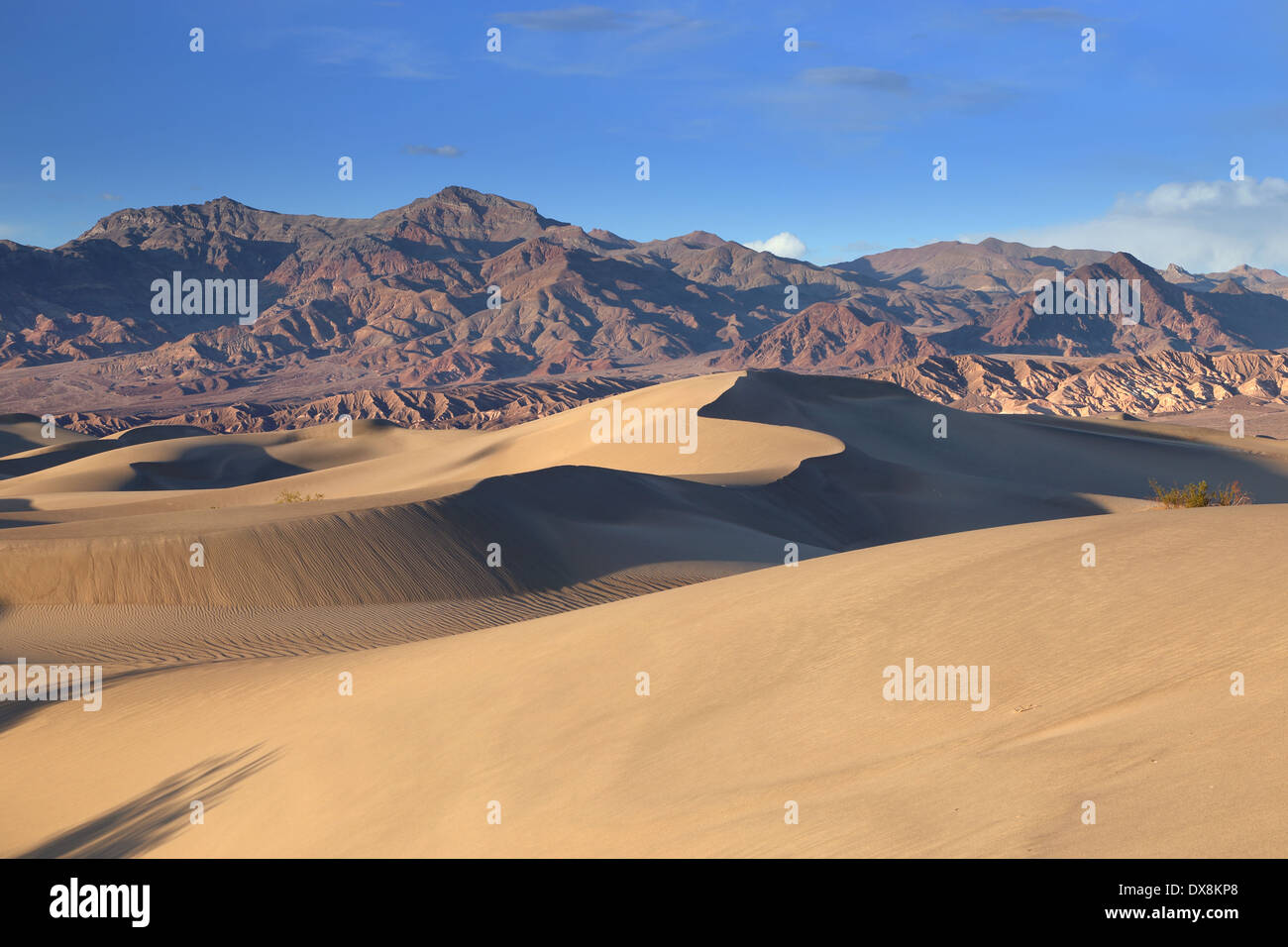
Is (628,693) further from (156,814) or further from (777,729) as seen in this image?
(156,814)

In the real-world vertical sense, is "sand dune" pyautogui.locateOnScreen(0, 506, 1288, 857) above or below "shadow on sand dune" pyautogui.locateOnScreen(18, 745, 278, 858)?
above

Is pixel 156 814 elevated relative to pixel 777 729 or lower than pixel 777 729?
lower

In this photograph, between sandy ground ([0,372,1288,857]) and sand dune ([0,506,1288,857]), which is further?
sandy ground ([0,372,1288,857])

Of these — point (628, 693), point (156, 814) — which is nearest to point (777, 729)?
point (628, 693)
